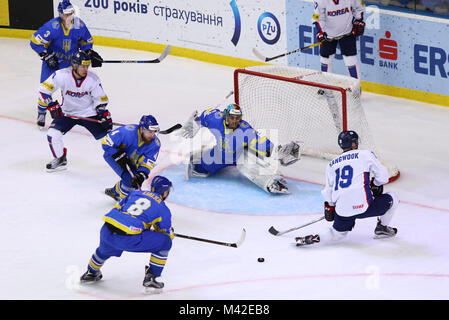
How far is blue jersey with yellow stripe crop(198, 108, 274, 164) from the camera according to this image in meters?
8.17

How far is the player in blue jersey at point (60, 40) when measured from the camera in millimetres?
9695

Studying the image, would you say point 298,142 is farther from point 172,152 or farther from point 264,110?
point 172,152

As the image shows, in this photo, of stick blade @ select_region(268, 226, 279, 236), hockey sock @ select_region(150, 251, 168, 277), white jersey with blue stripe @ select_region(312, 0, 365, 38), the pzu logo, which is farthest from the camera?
the pzu logo

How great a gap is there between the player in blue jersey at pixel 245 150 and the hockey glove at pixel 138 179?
1009mm

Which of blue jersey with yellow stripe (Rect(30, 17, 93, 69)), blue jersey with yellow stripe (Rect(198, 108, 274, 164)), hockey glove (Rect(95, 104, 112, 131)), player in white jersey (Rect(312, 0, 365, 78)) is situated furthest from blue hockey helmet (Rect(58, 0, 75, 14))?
player in white jersey (Rect(312, 0, 365, 78))

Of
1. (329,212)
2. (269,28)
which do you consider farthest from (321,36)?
(329,212)

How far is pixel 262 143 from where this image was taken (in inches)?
321

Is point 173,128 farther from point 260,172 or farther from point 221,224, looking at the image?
point 221,224

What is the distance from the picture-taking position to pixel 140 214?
6.00m

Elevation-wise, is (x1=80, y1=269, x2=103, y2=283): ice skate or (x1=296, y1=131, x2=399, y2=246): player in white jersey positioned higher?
(x1=296, y1=131, x2=399, y2=246): player in white jersey

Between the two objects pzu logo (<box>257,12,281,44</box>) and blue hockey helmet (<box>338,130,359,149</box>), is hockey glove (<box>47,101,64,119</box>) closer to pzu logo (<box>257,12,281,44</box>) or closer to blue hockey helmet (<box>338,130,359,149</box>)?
blue hockey helmet (<box>338,130,359,149</box>)

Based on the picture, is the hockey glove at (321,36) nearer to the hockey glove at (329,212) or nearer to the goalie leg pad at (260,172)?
the goalie leg pad at (260,172)

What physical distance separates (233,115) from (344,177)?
156cm

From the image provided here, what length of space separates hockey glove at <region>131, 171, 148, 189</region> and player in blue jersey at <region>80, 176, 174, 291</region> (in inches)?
46.9
